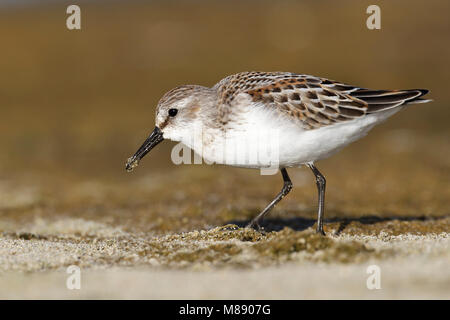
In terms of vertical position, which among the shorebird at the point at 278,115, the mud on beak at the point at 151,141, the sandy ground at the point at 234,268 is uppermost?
the shorebird at the point at 278,115

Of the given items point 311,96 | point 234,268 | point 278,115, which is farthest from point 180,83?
point 234,268

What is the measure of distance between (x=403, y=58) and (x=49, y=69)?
47.2 ft

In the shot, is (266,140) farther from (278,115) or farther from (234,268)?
(234,268)

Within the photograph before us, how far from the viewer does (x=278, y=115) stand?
710 cm

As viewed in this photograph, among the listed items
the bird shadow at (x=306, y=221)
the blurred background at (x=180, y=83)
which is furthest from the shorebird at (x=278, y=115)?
the blurred background at (x=180, y=83)

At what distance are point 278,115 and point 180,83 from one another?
15.4m

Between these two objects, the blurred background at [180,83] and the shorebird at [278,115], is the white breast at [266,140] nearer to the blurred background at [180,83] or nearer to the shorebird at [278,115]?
the shorebird at [278,115]

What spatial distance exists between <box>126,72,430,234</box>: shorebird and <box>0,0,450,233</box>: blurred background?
278 centimetres

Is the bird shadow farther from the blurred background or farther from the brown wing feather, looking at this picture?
Result: the brown wing feather

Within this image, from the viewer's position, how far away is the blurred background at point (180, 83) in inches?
480

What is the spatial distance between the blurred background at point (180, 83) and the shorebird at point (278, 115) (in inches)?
109

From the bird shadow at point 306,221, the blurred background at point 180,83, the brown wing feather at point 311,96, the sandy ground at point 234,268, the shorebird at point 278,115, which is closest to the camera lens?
the sandy ground at point 234,268

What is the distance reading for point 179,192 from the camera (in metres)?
13.2
